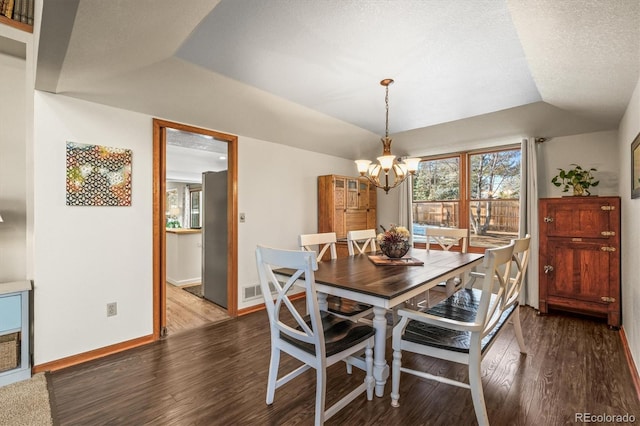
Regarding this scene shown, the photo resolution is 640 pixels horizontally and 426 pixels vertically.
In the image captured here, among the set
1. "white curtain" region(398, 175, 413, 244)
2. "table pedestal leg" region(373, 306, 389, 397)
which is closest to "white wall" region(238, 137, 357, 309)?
"white curtain" region(398, 175, 413, 244)

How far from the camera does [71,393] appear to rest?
207cm

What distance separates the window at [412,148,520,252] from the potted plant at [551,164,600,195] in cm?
60

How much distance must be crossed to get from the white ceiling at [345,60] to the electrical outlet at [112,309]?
1.81 meters

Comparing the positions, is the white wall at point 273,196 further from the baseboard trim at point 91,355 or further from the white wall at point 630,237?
the white wall at point 630,237

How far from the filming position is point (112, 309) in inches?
105

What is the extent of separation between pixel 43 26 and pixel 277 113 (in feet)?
6.90

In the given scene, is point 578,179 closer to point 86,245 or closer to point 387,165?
point 387,165

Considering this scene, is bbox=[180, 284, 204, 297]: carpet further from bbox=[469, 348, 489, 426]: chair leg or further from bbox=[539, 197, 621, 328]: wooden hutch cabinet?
bbox=[539, 197, 621, 328]: wooden hutch cabinet

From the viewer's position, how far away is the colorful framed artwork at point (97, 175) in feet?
8.11

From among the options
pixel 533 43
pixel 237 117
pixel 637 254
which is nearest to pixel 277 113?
pixel 237 117

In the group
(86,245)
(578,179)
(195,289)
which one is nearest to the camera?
(86,245)

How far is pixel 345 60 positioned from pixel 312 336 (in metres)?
2.05

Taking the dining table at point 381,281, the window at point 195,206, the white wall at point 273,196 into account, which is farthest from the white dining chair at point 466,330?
the window at point 195,206

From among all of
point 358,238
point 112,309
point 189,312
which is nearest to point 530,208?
point 358,238
